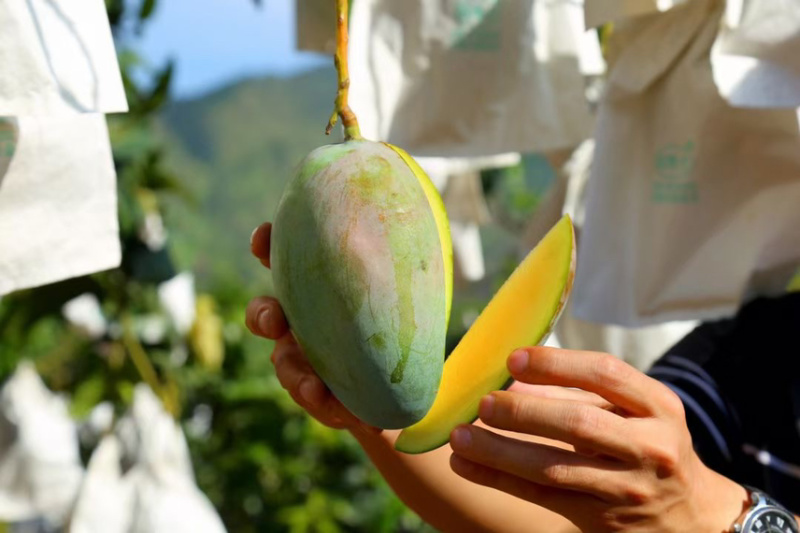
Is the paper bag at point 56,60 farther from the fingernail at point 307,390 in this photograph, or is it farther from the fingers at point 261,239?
the fingernail at point 307,390

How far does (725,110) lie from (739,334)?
0.81 ft

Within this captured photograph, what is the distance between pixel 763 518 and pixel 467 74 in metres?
0.59

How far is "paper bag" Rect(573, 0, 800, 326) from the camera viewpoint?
3.21ft

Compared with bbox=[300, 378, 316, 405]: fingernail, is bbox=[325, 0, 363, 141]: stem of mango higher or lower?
higher

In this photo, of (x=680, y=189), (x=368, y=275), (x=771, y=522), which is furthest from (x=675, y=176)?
(x=368, y=275)

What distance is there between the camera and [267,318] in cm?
61

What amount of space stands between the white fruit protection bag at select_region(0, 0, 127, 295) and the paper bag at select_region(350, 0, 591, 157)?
31cm

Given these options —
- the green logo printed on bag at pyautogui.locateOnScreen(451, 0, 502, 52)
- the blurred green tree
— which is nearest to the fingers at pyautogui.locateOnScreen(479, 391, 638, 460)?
the green logo printed on bag at pyautogui.locateOnScreen(451, 0, 502, 52)

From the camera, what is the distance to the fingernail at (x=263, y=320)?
2.00 feet

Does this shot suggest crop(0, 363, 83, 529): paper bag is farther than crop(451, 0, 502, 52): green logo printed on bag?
Yes

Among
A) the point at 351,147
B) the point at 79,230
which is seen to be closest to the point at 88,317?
the point at 79,230

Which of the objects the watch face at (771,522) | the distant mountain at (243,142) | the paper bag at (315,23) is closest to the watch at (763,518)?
the watch face at (771,522)

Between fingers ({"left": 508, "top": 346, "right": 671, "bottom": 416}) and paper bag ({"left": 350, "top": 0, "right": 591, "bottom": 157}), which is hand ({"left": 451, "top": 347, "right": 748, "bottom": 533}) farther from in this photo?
paper bag ({"left": 350, "top": 0, "right": 591, "bottom": 157})

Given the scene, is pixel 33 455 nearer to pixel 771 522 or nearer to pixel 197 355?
pixel 197 355
